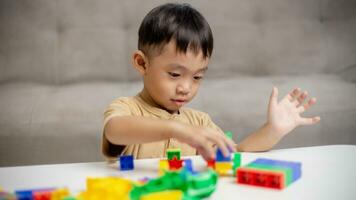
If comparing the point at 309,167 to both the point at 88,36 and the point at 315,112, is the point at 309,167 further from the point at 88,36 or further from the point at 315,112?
the point at 88,36

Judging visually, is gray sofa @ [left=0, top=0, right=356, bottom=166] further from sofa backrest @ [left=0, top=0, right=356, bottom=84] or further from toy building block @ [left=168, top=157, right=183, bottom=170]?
toy building block @ [left=168, top=157, right=183, bottom=170]

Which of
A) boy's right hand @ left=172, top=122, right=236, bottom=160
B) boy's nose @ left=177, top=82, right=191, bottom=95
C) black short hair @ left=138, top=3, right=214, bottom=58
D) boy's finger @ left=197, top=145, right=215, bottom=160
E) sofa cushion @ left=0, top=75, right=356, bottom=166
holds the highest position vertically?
black short hair @ left=138, top=3, right=214, bottom=58

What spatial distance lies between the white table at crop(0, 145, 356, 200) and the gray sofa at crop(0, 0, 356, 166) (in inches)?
26.1

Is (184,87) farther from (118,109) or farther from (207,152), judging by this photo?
(207,152)

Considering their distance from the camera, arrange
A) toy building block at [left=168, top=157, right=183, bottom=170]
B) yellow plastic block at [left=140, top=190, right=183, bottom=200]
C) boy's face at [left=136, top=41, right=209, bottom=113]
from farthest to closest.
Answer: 1. boy's face at [left=136, top=41, right=209, bottom=113]
2. toy building block at [left=168, top=157, right=183, bottom=170]
3. yellow plastic block at [left=140, top=190, right=183, bottom=200]

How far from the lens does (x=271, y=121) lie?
95cm

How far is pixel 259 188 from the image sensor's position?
0.61m

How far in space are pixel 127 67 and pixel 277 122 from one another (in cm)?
77

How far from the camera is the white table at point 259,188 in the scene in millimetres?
589

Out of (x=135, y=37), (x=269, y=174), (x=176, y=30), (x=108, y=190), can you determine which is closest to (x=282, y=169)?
(x=269, y=174)

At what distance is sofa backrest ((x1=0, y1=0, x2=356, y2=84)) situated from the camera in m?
1.53

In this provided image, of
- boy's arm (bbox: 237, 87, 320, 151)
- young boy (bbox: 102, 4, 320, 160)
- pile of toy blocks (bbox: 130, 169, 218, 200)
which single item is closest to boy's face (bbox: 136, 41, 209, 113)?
young boy (bbox: 102, 4, 320, 160)

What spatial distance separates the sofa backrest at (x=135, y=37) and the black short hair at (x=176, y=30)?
52cm

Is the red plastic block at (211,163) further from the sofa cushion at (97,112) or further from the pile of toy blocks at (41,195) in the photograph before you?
the sofa cushion at (97,112)
